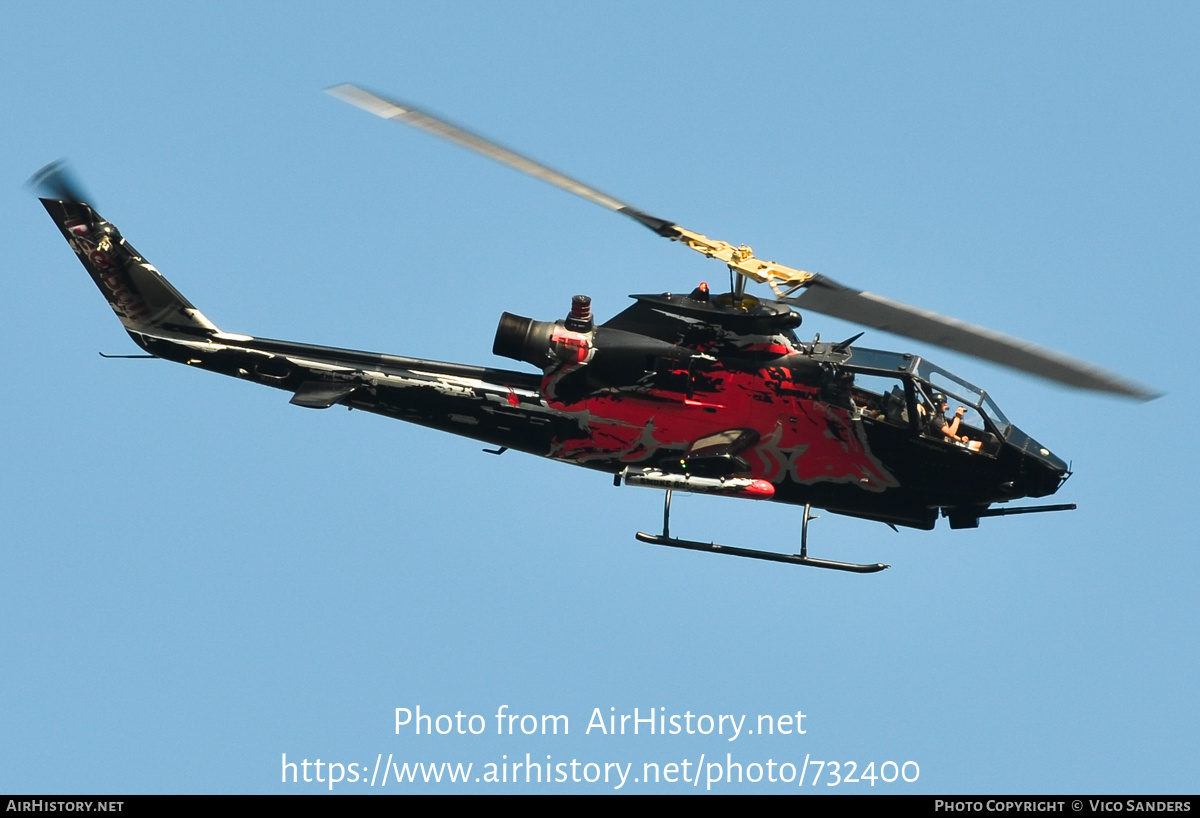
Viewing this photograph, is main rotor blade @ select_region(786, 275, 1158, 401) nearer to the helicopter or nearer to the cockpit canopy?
the helicopter

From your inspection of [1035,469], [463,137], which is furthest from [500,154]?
[1035,469]

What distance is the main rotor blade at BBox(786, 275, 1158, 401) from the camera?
14.1m

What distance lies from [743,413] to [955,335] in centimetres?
270

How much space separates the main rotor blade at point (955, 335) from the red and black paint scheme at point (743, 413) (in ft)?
3.12

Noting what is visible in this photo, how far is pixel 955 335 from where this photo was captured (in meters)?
14.4

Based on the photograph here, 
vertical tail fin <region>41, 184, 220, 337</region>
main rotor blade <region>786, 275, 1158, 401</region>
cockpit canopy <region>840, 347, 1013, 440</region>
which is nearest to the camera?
main rotor blade <region>786, 275, 1158, 401</region>

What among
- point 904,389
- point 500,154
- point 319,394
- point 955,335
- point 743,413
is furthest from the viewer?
point 319,394

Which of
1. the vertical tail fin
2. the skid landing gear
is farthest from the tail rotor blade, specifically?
the skid landing gear

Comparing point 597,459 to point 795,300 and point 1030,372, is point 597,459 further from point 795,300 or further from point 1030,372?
point 1030,372

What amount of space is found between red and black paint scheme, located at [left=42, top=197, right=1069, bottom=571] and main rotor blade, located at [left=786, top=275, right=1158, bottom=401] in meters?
0.95

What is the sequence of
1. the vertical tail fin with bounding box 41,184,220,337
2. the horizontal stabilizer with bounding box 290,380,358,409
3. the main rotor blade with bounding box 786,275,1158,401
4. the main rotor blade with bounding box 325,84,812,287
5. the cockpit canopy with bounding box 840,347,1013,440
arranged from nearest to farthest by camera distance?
the main rotor blade with bounding box 786,275,1158,401 → the main rotor blade with bounding box 325,84,812,287 → the cockpit canopy with bounding box 840,347,1013,440 → the horizontal stabilizer with bounding box 290,380,358,409 → the vertical tail fin with bounding box 41,184,220,337

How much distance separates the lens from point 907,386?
16.3m

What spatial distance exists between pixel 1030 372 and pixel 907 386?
2.21 m

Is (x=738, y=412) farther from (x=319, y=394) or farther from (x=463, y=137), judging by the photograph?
(x=319, y=394)
